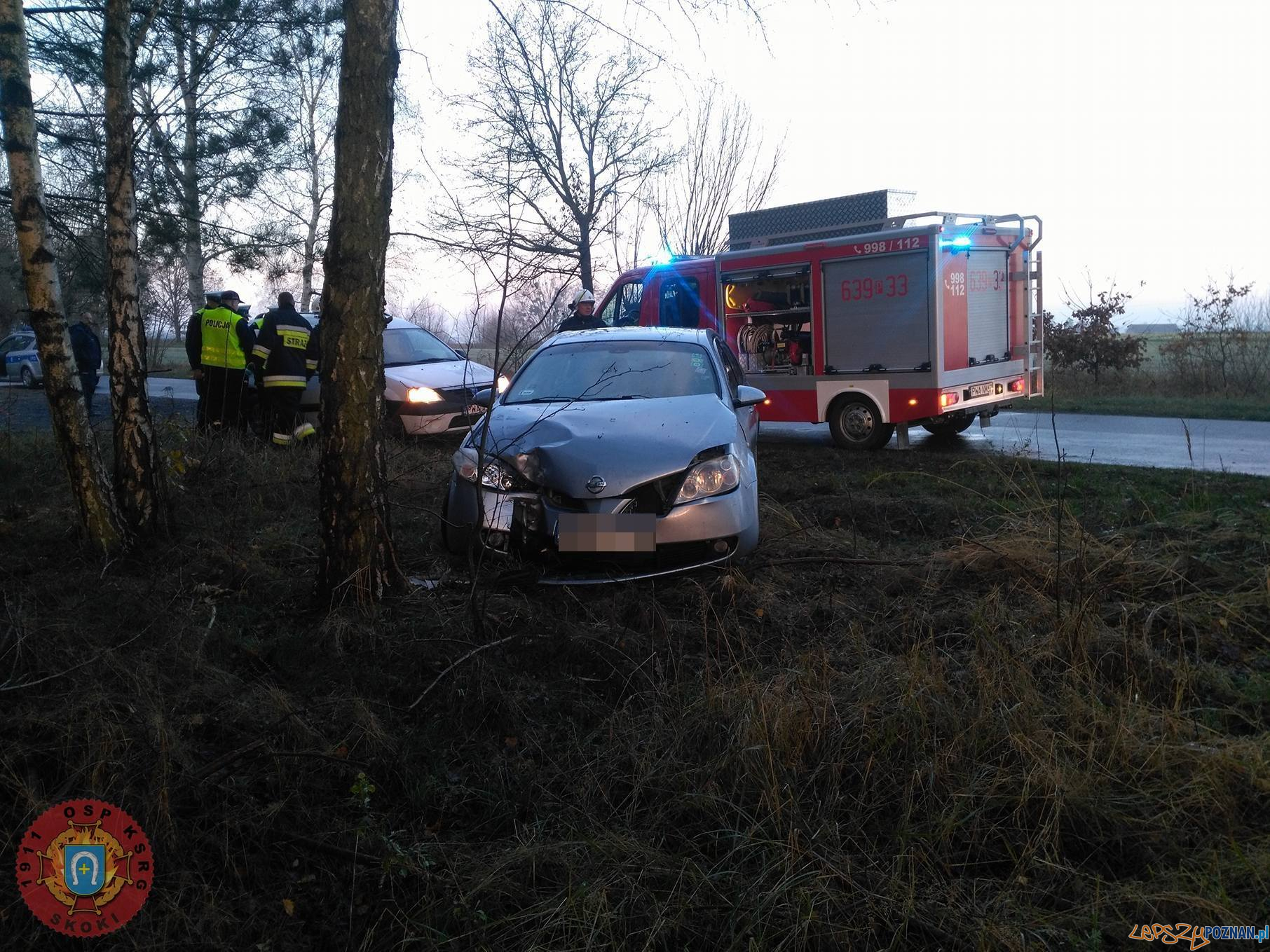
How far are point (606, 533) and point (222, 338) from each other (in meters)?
7.54

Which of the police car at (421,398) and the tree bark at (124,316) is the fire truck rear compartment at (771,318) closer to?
the police car at (421,398)

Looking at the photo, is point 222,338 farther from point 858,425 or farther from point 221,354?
point 858,425

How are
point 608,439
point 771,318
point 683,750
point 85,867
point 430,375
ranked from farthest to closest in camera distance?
point 771,318 < point 430,375 < point 608,439 < point 683,750 < point 85,867

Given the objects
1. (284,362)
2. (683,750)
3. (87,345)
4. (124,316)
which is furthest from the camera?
(87,345)

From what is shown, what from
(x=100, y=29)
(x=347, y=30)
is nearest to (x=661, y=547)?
(x=347, y=30)

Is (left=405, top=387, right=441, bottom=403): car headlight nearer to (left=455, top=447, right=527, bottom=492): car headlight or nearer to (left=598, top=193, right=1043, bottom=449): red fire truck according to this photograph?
(left=598, top=193, right=1043, bottom=449): red fire truck

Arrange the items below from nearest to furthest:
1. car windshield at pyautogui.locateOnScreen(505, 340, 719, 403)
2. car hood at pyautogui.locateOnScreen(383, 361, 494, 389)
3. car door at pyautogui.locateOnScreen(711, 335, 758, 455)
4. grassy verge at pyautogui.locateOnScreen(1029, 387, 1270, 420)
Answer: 1. car windshield at pyautogui.locateOnScreen(505, 340, 719, 403)
2. car door at pyautogui.locateOnScreen(711, 335, 758, 455)
3. car hood at pyautogui.locateOnScreen(383, 361, 494, 389)
4. grassy verge at pyautogui.locateOnScreen(1029, 387, 1270, 420)

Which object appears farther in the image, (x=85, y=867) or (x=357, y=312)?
(x=357, y=312)

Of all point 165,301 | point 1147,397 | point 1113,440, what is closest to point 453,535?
point 1113,440

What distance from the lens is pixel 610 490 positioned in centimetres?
475

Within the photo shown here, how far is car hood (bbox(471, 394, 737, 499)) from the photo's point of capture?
4828mm

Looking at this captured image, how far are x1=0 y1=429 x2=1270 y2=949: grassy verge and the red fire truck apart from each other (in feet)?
18.2

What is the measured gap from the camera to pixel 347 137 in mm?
4348

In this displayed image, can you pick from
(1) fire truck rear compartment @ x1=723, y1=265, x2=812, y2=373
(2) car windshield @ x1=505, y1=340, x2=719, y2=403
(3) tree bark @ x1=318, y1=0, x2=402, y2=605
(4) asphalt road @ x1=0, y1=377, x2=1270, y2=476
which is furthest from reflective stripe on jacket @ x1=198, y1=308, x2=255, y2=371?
(3) tree bark @ x1=318, y1=0, x2=402, y2=605
